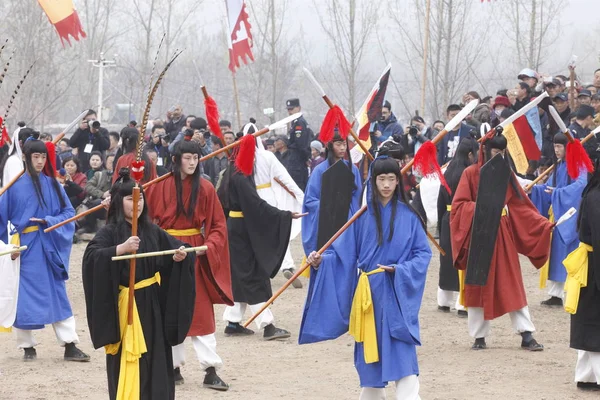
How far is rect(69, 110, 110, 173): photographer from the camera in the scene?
1672cm

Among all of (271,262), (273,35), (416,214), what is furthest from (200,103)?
(416,214)

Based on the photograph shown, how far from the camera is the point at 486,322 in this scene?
9.00m

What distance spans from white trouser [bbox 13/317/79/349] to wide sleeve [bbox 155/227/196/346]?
2894 mm

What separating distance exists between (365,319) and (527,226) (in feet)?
9.21

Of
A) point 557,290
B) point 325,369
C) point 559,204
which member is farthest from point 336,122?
point 557,290

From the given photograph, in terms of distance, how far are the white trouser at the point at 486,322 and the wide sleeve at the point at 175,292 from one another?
11.6 feet

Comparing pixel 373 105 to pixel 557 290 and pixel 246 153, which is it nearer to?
pixel 246 153

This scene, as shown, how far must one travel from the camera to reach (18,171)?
928cm

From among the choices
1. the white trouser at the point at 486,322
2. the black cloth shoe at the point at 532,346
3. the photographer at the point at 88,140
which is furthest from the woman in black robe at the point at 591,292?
the photographer at the point at 88,140

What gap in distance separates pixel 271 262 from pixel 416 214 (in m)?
3.44

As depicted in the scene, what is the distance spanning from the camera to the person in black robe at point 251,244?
31.7 feet

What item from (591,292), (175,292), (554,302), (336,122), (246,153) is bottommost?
(554,302)

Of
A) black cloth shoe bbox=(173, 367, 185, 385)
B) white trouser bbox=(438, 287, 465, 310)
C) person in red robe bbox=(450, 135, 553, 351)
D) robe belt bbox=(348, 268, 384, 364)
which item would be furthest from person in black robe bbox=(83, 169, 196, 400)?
white trouser bbox=(438, 287, 465, 310)

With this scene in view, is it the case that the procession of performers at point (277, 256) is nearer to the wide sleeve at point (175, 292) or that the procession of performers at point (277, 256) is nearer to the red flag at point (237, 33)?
the wide sleeve at point (175, 292)
